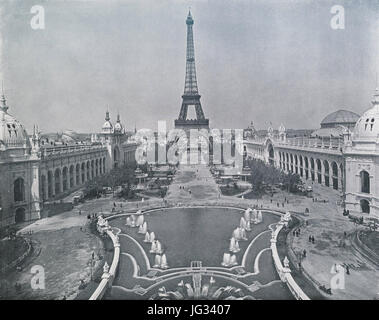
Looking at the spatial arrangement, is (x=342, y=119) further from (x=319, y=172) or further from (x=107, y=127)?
(x=107, y=127)

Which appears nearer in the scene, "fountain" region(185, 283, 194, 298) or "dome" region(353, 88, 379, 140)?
"fountain" region(185, 283, 194, 298)

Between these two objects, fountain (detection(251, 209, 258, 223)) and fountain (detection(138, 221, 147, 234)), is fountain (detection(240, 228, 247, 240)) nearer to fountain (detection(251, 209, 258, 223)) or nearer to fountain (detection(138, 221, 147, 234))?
fountain (detection(251, 209, 258, 223))

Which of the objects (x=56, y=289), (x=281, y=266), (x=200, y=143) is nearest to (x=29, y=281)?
(x=56, y=289)

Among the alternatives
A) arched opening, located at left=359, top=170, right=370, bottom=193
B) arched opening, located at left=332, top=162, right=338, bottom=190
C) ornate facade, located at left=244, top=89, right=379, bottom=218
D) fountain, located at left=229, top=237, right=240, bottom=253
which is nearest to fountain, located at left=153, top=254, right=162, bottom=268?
fountain, located at left=229, top=237, right=240, bottom=253

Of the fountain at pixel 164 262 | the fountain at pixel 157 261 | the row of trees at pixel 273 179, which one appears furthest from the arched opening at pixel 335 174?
the fountain at pixel 157 261

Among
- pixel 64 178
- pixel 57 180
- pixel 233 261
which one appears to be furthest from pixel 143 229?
pixel 64 178

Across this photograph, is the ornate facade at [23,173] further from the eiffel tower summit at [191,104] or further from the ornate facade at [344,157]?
the eiffel tower summit at [191,104]
